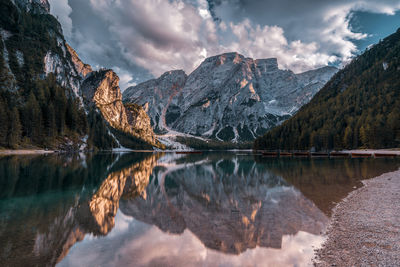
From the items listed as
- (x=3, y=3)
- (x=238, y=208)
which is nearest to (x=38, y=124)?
(x=3, y=3)

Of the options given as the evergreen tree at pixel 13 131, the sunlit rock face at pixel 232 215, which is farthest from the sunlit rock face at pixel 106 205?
the evergreen tree at pixel 13 131

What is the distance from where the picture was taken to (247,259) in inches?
356

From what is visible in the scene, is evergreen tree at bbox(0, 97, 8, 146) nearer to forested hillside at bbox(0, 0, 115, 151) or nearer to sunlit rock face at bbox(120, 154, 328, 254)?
forested hillside at bbox(0, 0, 115, 151)

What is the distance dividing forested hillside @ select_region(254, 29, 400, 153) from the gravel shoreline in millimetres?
98467

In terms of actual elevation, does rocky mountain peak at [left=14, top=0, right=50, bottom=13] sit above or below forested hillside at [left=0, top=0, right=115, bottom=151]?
above

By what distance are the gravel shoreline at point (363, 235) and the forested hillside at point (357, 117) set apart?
9847 centimetres

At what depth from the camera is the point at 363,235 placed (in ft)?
34.4

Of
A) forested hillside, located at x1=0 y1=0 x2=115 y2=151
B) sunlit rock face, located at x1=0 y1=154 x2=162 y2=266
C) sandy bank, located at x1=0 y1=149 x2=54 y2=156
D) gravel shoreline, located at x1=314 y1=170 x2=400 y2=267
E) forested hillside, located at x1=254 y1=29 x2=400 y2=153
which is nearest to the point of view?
gravel shoreline, located at x1=314 y1=170 x2=400 y2=267

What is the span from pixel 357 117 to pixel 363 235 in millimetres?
126817

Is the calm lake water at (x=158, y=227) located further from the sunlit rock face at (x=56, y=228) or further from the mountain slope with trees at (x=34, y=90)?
the mountain slope with trees at (x=34, y=90)

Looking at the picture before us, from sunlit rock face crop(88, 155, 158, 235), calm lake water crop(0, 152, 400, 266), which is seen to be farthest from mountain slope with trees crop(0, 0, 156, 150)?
calm lake water crop(0, 152, 400, 266)

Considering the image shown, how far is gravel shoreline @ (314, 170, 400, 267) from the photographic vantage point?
8.23 meters

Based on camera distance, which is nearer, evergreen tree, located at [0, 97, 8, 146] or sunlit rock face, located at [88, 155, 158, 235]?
sunlit rock face, located at [88, 155, 158, 235]

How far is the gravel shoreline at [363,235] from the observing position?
8227 mm
